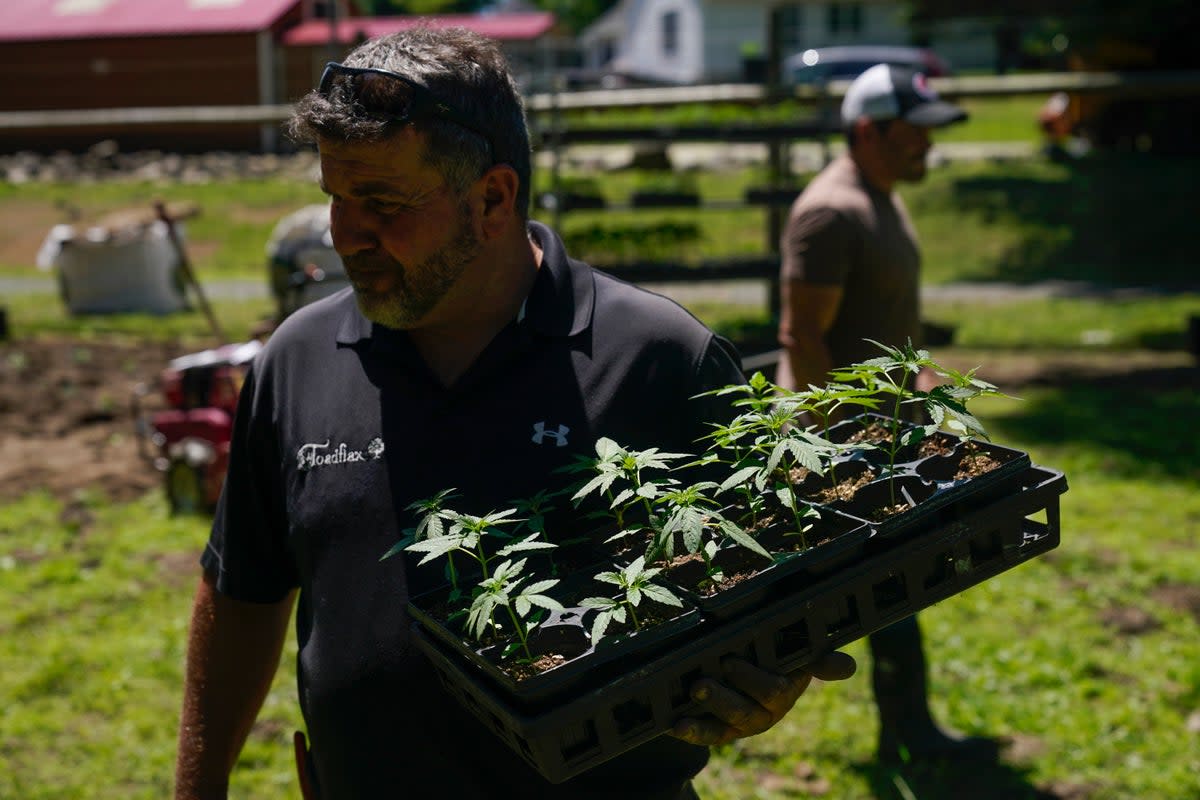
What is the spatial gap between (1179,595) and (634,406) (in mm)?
4256

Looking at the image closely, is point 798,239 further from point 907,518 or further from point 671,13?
point 671,13

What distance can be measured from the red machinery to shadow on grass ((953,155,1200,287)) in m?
10.6

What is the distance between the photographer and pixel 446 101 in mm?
2133

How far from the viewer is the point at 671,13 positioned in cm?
4800

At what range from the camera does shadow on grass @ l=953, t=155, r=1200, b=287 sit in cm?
1572

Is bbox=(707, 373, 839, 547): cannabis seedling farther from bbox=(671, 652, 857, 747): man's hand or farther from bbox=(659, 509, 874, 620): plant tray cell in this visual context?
bbox=(671, 652, 857, 747): man's hand

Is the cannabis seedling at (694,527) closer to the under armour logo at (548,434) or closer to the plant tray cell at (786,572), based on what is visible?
the plant tray cell at (786,572)

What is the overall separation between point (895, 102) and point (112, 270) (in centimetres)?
1099

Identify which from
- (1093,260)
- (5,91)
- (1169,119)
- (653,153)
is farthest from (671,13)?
(653,153)

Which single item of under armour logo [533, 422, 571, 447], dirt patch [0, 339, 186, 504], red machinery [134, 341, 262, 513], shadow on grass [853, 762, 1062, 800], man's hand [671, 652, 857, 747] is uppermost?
under armour logo [533, 422, 571, 447]

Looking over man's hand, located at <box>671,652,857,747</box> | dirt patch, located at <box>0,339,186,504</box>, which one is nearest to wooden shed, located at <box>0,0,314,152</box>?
dirt patch, located at <box>0,339,186,504</box>

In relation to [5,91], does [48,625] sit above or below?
below

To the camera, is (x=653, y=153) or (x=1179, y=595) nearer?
(x=1179, y=595)

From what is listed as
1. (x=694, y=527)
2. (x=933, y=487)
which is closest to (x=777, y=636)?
(x=694, y=527)
